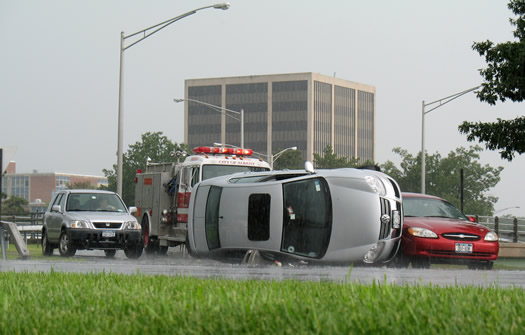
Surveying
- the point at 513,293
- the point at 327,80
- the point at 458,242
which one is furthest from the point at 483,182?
the point at 513,293

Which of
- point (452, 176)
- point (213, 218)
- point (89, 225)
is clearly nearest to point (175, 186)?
point (89, 225)

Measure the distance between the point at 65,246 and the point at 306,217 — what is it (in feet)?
31.8

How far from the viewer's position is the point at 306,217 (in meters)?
16.2

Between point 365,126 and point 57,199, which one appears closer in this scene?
point 57,199

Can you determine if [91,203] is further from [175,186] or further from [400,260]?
[400,260]

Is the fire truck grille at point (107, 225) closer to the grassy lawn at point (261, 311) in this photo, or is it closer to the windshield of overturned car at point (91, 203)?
the windshield of overturned car at point (91, 203)

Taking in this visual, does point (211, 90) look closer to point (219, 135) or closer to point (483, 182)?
point (219, 135)

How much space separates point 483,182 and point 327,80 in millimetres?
59257

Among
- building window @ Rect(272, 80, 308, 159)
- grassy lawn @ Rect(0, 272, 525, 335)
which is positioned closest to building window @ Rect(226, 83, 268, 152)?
building window @ Rect(272, 80, 308, 159)

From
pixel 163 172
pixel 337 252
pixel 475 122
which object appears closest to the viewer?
pixel 337 252

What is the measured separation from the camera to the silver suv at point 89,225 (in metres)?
23.6

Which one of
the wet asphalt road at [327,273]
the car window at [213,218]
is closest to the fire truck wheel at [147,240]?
the car window at [213,218]

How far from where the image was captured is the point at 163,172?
26578mm

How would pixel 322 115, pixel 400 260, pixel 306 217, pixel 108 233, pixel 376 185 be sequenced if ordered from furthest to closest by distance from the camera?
pixel 322 115 → pixel 108 233 → pixel 400 260 → pixel 306 217 → pixel 376 185
